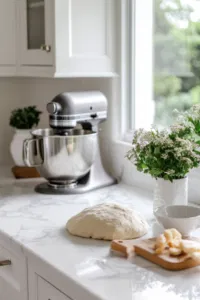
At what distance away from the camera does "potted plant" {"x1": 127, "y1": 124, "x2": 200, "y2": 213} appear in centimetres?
180

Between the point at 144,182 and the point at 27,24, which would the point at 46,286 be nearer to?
the point at 144,182

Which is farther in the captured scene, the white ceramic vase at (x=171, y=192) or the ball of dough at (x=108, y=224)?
Answer: the white ceramic vase at (x=171, y=192)

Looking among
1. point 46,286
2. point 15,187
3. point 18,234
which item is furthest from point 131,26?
point 46,286

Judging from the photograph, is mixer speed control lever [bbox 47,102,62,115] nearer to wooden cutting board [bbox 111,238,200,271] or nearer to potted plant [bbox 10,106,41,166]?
potted plant [bbox 10,106,41,166]

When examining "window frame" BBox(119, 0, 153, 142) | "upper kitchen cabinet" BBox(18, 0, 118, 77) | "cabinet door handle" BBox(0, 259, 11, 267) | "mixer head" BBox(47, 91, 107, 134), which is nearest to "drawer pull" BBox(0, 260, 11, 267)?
"cabinet door handle" BBox(0, 259, 11, 267)

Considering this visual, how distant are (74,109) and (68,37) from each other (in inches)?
11.4

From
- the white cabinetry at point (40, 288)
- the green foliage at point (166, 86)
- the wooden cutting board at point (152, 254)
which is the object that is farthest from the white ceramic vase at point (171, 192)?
the green foliage at point (166, 86)

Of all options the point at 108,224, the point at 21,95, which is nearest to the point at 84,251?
the point at 108,224

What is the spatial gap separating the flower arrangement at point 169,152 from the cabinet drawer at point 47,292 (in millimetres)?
514

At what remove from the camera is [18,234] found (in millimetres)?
1786

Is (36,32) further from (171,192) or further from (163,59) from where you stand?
(171,192)

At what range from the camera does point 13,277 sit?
1830 mm

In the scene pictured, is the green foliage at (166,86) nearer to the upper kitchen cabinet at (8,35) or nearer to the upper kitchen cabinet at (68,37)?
the upper kitchen cabinet at (68,37)

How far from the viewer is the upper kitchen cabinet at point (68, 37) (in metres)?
2.24
